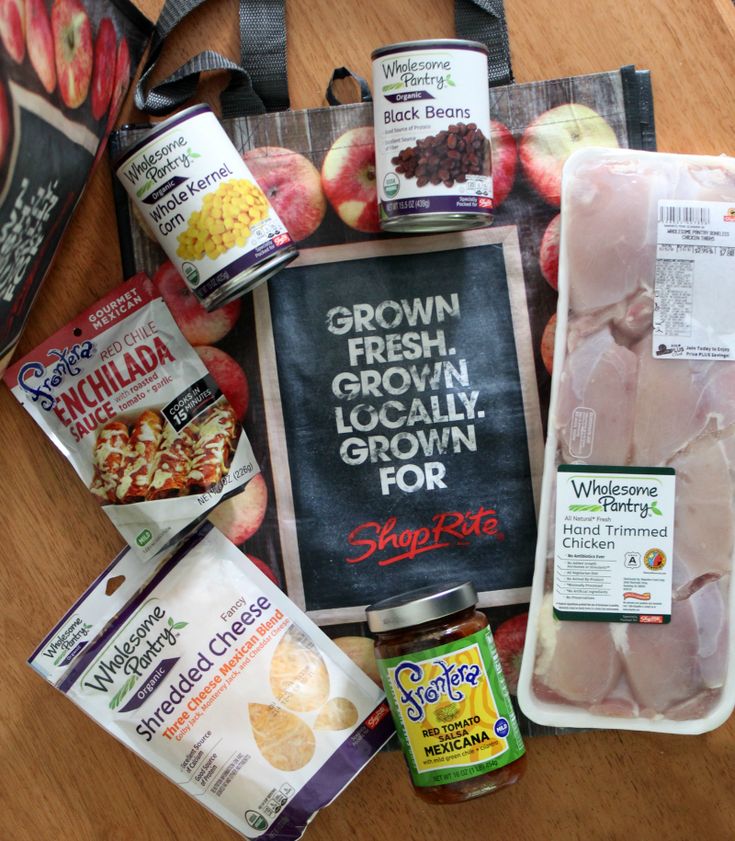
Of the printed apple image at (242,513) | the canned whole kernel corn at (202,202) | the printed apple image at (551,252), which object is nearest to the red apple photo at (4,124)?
the canned whole kernel corn at (202,202)

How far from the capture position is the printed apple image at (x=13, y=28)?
1.80ft

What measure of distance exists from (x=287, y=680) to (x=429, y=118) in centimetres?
51

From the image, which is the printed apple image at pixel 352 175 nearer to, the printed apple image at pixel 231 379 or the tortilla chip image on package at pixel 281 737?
the printed apple image at pixel 231 379

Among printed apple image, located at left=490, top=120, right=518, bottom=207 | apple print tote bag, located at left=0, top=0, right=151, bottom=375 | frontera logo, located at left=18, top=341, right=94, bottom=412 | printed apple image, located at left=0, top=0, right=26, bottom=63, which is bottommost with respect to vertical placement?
frontera logo, located at left=18, top=341, right=94, bottom=412

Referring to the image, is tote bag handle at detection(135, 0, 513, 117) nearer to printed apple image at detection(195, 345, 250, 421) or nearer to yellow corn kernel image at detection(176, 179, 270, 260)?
yellow corn kernel image at detection(176, 179, 270, 260)

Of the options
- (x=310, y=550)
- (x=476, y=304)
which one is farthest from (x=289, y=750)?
(x=476, y=304)

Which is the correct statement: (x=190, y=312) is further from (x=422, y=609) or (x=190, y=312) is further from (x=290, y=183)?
(x=422, y=609)

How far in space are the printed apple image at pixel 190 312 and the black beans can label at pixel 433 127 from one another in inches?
7.6

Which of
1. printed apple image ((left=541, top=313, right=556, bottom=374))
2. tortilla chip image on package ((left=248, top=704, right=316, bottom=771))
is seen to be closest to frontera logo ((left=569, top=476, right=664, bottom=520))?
printed apple image ((left=541, top=313, right=556, bottom=374))

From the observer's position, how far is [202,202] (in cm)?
65

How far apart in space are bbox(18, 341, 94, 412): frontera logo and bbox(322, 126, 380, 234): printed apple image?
27 cm

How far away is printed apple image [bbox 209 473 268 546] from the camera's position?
734 millimetres

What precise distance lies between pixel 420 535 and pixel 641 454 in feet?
0.70

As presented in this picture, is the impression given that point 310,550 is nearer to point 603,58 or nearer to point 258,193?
point 258,193
